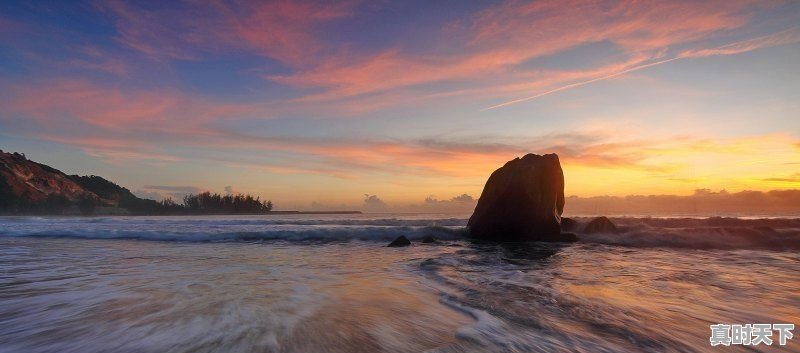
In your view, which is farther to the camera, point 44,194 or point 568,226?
point 44,194

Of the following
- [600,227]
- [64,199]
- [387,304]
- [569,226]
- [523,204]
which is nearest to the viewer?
[387,304]

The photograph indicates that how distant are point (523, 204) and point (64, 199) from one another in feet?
370

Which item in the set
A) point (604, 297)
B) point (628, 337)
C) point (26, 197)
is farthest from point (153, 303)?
point (26, 197)

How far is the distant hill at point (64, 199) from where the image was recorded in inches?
3312

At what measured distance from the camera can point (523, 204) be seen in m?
16.3

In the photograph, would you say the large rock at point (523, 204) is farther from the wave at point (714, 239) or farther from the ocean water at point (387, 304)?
the ocean water at point (387, 304)

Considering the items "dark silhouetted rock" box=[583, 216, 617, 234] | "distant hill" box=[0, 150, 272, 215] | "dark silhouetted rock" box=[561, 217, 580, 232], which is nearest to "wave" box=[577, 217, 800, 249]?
"dark silhouetted rock" box=[583, 216, 617, 234]

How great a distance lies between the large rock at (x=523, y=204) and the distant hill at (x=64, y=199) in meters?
93.7

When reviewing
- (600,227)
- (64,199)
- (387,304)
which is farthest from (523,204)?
(64,199)

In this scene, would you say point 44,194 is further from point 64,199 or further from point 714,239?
point 714,239

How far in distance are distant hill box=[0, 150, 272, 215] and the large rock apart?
93.7 meters

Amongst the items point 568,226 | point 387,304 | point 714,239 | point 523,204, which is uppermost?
point 523,204

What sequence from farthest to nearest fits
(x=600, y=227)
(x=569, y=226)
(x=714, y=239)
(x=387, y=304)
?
(x=569, y=226), (x=600, y=227), (x=714, y=239), (x=387, y=304)

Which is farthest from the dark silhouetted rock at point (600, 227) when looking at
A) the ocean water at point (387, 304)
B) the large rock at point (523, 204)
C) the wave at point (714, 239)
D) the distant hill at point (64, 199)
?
the distant hill at point (64, 199)
